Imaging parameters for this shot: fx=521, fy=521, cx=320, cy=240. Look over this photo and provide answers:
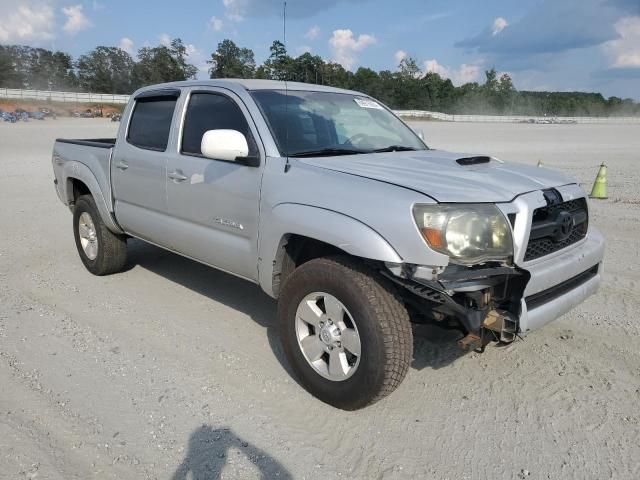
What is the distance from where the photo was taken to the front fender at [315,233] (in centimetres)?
276

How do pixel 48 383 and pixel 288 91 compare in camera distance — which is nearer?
pixel 48 383

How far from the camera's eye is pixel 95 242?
5590 mm

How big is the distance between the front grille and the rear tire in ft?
13.6

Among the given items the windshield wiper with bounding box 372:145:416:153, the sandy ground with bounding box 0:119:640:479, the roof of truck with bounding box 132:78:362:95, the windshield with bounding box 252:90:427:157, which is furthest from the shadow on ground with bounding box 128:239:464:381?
the roof of truck with bounding box 132:78:362:95

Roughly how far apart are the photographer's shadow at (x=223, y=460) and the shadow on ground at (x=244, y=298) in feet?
2.58

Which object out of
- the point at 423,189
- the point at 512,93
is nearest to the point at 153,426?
the point at 423,189

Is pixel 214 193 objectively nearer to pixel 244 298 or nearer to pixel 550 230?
pixel 244 298

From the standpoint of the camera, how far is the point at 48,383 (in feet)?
11.2

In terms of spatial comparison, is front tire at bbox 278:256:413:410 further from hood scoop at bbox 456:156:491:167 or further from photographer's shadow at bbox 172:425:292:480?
hood scoop at bbox 456:156:491:167

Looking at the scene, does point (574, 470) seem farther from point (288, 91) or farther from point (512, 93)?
point (512, 93)

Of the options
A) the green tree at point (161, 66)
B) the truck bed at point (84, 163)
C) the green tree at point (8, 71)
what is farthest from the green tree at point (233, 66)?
the green tree at point (8, 71)

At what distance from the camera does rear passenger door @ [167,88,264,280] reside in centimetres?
358

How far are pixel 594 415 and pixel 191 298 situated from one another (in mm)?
3454

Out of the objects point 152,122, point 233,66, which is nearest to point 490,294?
point 152,122
